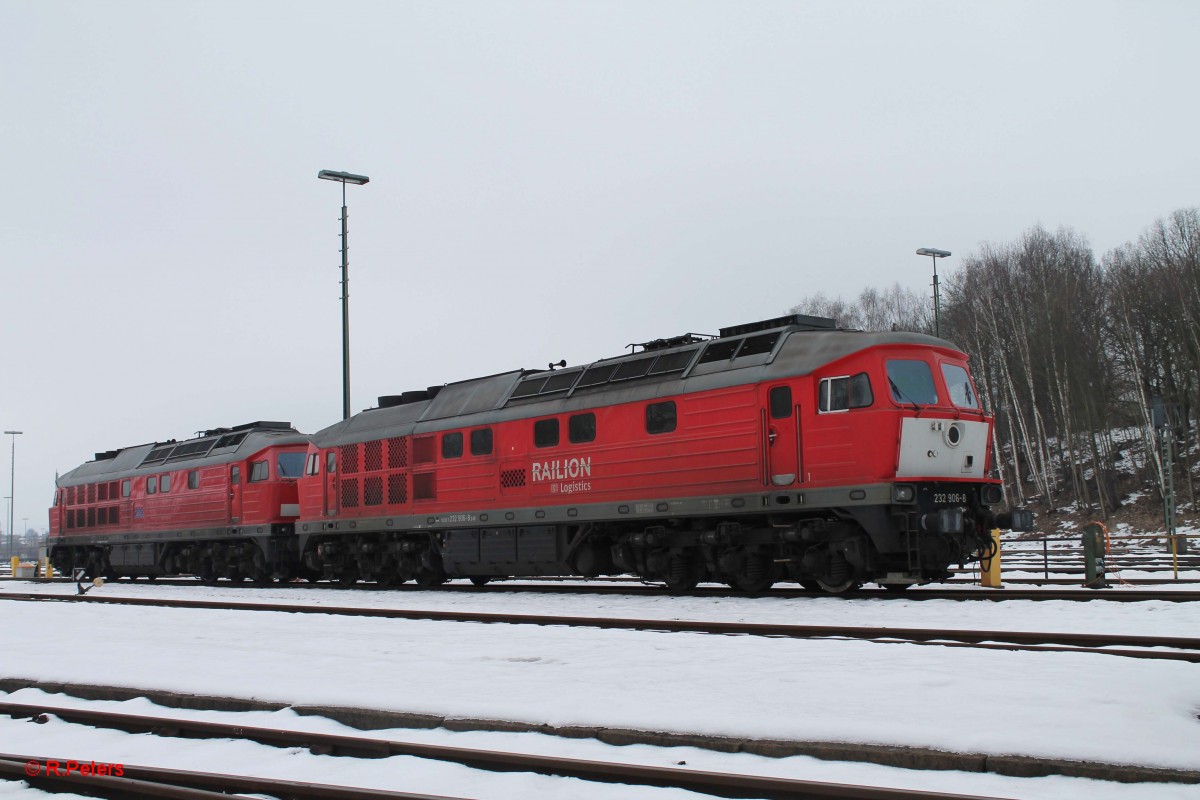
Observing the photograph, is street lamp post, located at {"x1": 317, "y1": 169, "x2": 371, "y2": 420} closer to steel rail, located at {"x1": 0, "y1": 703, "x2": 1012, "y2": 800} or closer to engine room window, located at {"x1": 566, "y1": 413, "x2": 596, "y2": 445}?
engine room window, located at {"x1": 566, "y1": 413, "x2": 596, "y2": 445}

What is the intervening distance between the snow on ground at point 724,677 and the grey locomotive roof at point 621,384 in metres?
3.70

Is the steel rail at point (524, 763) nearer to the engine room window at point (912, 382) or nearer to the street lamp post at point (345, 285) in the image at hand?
the engine room window at point (912, 382)

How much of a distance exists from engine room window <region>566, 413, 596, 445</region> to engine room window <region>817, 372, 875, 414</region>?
4.84 meters

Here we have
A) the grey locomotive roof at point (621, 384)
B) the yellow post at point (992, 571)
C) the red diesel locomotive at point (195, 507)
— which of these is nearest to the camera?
A: the grey locomotive roof at point (621, 384)

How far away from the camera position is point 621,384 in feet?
63.2

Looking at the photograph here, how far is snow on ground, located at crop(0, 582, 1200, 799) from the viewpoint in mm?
6617

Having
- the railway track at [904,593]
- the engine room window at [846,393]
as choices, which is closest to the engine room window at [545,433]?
the railway track at [904,593]

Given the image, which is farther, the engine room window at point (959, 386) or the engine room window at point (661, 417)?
the engine room window at point (661, 417)

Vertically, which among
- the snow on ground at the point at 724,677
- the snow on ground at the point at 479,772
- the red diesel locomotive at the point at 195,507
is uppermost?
the red diesel locomotive at the point at 195,507

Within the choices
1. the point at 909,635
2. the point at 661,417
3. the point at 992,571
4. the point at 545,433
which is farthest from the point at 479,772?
the point at 992,571

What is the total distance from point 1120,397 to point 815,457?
4097 cm

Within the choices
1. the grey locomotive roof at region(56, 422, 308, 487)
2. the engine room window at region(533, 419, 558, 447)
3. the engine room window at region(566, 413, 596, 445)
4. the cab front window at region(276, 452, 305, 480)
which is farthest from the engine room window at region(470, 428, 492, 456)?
the grey locomotive roof at region(56, 422, 308, 487)

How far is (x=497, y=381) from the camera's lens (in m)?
22.6

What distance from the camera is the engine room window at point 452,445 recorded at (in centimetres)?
2247
